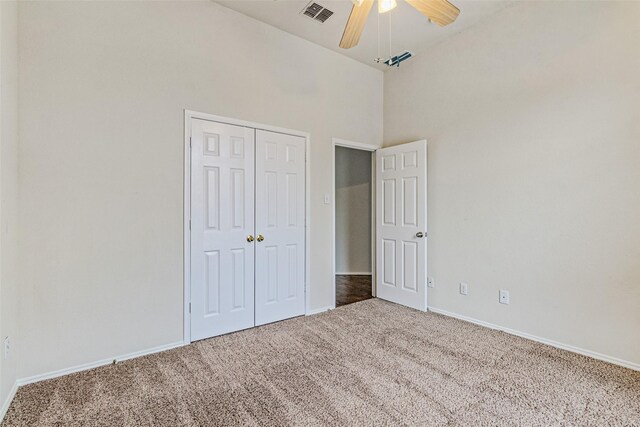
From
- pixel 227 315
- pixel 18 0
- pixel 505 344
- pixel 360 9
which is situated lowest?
pixel 505 344

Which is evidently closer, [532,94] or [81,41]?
[81,41]

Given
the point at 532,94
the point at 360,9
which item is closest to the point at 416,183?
the point at 532,94

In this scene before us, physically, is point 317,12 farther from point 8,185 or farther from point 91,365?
point 91,365

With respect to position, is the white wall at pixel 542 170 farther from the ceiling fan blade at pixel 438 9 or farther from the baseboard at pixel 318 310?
the ceiling fan blade at pixel 438 9

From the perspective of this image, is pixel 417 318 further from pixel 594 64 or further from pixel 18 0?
pixel 18 0

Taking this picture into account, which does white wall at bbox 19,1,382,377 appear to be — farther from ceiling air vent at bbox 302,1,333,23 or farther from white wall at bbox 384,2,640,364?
white wall at bbox 384,2,640,364

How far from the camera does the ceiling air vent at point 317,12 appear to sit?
9.28 feet

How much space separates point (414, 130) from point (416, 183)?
73 cm

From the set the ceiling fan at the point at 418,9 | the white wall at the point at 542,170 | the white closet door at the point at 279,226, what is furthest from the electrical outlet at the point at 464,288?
the ceiling fan at the point at 418,9

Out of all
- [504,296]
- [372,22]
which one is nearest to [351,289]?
[504,296]

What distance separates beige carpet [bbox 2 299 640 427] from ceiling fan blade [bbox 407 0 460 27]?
2494 mm

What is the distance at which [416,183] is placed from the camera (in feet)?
11.9

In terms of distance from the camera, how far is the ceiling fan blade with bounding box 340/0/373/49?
1.91 m

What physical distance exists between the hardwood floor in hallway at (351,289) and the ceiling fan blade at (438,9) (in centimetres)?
320
